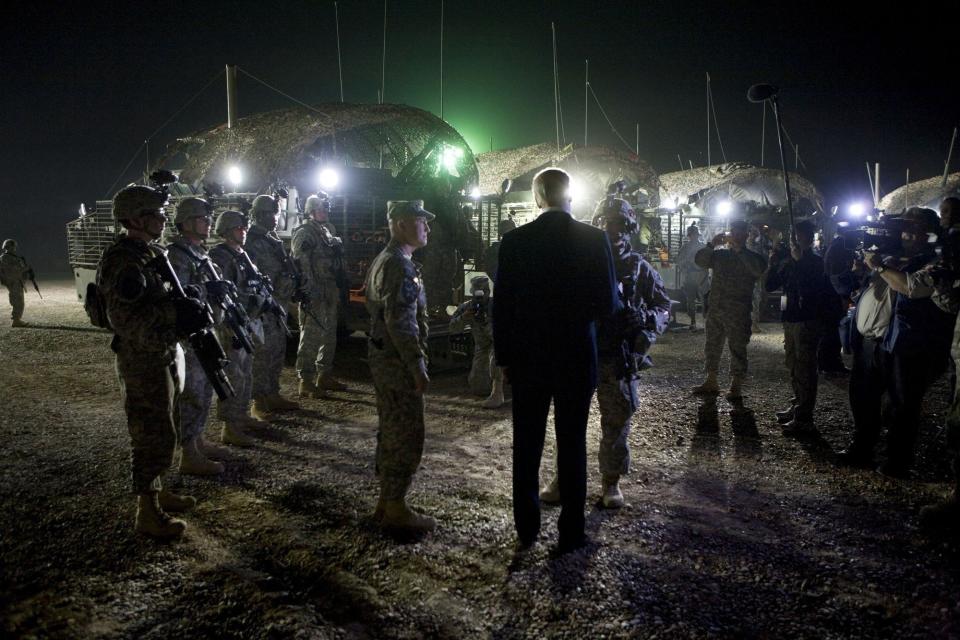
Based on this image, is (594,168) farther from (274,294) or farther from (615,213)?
(615,213)

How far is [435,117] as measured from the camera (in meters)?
13.4

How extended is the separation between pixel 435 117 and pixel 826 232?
52.3 feet

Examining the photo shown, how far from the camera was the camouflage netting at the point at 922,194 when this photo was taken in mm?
21734

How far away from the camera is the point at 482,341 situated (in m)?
6.53

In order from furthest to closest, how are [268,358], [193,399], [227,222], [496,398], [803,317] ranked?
[496,398] → [268,358] → [803,317] → [227,222] → [193,399]

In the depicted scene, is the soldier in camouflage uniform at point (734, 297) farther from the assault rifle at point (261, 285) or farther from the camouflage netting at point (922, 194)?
the camouflage netting at point (922, 194)

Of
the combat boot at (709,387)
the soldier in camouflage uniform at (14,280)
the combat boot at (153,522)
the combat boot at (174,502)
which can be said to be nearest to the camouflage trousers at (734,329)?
the combat boot at (709,387)

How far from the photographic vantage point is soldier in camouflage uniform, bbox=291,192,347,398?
21.5 feet

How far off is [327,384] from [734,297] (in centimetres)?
470

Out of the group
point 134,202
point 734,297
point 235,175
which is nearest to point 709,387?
point 734,297

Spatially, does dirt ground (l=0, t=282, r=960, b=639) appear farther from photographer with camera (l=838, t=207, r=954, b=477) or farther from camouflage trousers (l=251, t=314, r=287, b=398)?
camouflage trousers (l=251, t=314, r=287, b=398)

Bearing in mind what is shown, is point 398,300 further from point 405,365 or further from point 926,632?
point 926,632

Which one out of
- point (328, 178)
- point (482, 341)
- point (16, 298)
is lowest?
point (482, 341)

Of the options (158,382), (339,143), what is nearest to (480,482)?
(158,382)
